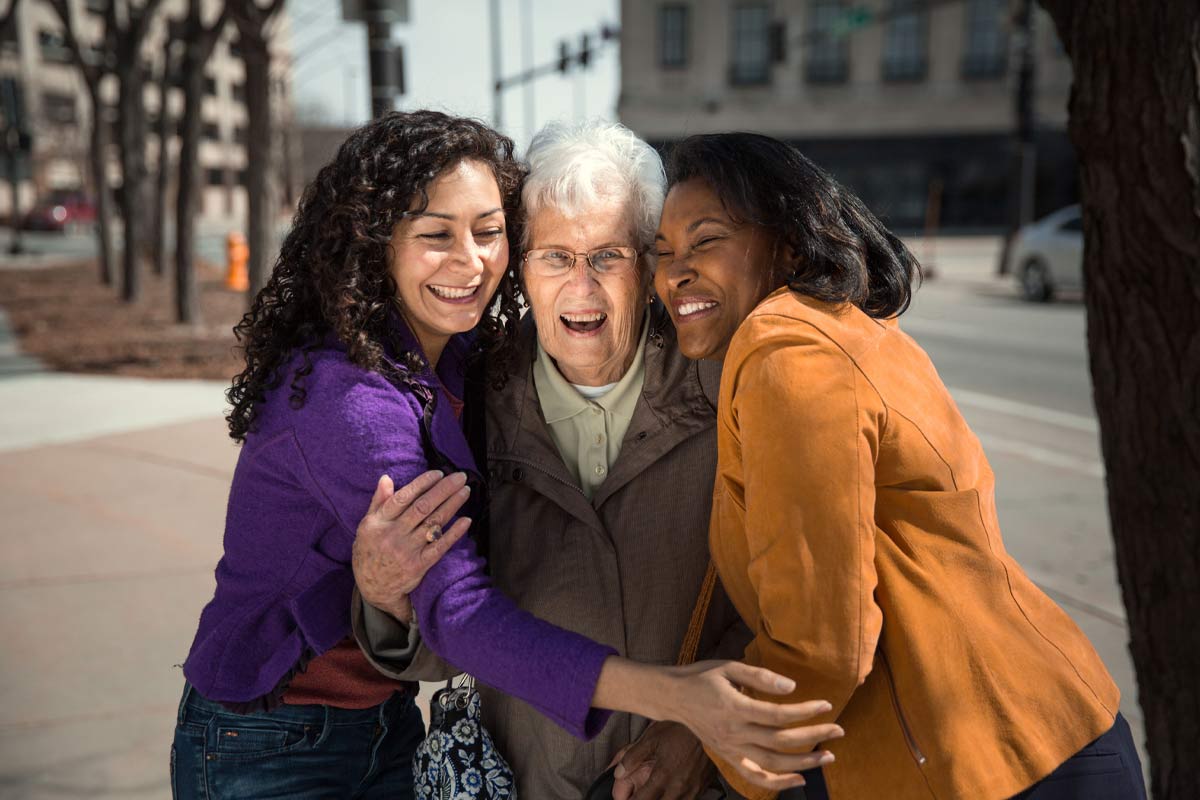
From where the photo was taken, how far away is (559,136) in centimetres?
225

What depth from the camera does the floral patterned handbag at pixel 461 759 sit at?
2.03 metres

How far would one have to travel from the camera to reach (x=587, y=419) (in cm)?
227

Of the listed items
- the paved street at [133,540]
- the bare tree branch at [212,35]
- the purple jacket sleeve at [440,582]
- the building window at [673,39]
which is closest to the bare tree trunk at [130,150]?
the bare tree branch at [212,35]

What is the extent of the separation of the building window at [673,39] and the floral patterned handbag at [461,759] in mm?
43354

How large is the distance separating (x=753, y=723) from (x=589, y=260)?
1031mm

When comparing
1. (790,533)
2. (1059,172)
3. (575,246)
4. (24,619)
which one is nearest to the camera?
(790,533)

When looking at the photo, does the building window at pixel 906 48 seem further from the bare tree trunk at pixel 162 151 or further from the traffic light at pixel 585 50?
the bare tree trunk at pixel 162 151

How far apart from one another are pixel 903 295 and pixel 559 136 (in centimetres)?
81

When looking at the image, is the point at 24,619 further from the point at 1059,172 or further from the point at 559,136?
the point at 1059,172

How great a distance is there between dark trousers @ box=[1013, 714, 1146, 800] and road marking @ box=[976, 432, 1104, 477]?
5.88 m

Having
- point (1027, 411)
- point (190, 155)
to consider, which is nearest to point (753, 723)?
point (1027, 411)

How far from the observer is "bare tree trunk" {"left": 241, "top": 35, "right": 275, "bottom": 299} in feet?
34.1

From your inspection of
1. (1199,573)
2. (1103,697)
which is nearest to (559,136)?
(1103,697)

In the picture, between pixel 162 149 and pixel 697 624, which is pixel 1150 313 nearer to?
pixel 697 624
